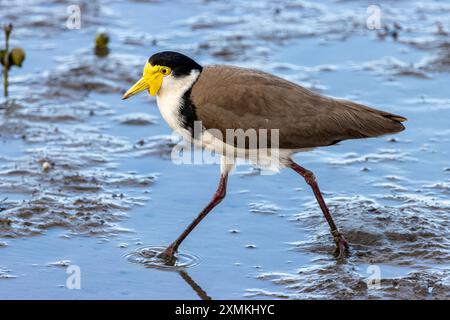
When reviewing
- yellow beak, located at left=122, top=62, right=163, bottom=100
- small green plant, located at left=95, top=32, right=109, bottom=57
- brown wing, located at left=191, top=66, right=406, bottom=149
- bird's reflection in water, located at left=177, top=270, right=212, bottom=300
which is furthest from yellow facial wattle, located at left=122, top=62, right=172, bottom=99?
small green plant, located at left=95, top=32, right=109, bottom=57

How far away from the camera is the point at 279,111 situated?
7516 mm

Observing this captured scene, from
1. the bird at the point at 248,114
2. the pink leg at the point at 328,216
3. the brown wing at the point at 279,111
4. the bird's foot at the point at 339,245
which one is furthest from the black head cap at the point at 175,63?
the bird's foot at the point at 339,245

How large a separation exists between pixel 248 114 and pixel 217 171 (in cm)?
182

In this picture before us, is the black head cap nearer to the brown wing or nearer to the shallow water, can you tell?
the brown wing

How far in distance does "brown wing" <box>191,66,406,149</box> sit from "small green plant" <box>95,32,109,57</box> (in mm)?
4282

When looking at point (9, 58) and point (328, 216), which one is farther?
point (9, 58)

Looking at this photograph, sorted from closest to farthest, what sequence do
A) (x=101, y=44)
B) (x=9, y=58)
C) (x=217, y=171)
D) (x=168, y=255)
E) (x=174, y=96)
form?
(x=174, y=96), (x=168, y=255), (x=217, y=171), (x=9, y=58), (x=101, y=44)

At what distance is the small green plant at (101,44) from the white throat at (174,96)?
14.2 feet

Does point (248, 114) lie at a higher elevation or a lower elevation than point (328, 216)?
higher

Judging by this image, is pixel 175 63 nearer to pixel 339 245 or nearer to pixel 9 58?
pixel 339 245

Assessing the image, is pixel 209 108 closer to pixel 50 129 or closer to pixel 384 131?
pixel 384 131

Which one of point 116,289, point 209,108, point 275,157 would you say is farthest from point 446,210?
point 116,289

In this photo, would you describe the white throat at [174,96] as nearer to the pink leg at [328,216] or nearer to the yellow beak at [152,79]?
the yellow beak at [152,79]

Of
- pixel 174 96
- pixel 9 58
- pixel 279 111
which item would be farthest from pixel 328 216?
pixel 9 58
